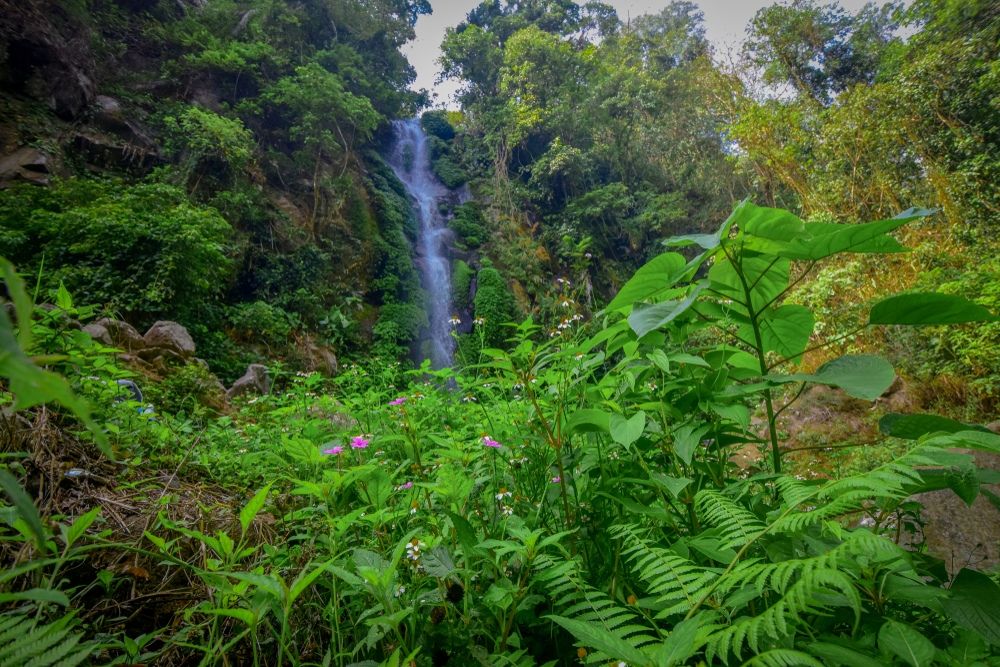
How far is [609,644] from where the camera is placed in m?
0.47

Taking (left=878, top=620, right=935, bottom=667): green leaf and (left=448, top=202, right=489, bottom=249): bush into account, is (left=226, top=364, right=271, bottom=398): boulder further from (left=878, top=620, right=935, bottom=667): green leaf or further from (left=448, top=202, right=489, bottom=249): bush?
(left=448, top=202, right=489, bottom=249): bush

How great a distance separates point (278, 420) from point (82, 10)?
9.27 meters

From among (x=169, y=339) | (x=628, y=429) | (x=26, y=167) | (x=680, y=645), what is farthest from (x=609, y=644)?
(x=26, y=167)

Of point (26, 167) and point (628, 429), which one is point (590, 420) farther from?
point (26, 167)

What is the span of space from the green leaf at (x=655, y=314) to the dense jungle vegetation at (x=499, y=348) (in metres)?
0.02

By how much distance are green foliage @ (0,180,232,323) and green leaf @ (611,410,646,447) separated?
5.97 m

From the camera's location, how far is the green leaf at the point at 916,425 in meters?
0.67

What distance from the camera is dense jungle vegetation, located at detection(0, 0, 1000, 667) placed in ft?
2.07

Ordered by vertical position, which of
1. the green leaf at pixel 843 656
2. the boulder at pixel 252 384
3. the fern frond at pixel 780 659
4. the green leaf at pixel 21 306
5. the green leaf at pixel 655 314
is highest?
the boulder at pixel 252 384

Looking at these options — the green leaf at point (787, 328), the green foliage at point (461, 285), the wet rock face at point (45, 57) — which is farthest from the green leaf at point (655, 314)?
the wet rock face at point (45, 57)

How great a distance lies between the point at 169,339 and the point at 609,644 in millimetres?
5166

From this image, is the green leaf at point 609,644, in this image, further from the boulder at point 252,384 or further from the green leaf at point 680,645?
the boulder at point 252,384

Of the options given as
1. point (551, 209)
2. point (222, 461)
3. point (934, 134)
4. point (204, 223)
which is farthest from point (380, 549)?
point (551, 209)

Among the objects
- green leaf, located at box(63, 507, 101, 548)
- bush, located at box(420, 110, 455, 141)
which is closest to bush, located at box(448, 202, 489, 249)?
bush, located at box(420, 110, 455, 141)
